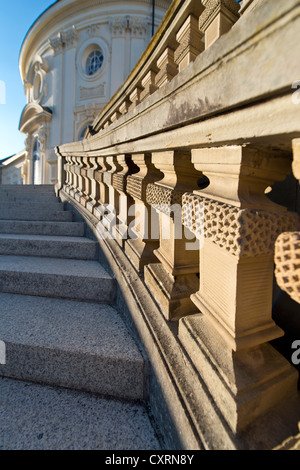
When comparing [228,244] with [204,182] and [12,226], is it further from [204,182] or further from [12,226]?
[12,226]

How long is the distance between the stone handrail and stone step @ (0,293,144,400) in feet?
0.48

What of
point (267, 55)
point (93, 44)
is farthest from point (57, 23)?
point (267, 55)

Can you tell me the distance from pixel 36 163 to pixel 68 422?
1913cm

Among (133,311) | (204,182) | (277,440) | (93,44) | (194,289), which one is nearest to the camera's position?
(277,440)

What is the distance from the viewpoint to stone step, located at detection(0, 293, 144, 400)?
1313 mm

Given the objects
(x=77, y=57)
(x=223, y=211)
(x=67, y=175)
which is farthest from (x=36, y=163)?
(x=223, y=211)

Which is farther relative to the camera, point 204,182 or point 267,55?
point 204,182

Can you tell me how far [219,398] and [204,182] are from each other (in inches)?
60.2

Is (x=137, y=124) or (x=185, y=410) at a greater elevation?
(x=137, y=124)

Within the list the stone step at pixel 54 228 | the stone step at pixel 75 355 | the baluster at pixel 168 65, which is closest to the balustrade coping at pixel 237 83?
the baluster at pixel 168 65

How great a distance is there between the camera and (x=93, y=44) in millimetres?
14469

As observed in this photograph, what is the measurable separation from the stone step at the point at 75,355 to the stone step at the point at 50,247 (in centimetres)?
94

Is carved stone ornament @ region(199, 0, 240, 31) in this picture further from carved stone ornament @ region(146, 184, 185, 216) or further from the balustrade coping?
carved stone ornament @ region(146, 184, 185, 216)

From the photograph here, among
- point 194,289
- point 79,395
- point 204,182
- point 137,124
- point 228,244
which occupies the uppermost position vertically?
point 137,124
